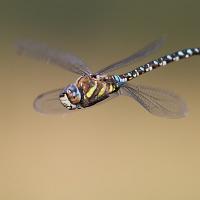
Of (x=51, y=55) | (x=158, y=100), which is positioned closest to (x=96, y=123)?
(x=158, y=100)

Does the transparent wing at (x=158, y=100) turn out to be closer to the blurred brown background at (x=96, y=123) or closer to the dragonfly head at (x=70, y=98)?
the dragonfly head at (x=70, y=98)

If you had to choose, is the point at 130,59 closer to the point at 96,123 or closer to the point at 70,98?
the point at 70,98

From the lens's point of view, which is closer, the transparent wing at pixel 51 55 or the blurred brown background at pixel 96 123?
the transparent wing at pixel 51 55

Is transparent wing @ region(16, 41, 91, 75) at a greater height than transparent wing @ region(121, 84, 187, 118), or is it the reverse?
transparent wing @ region(16, 41, 91, 75)

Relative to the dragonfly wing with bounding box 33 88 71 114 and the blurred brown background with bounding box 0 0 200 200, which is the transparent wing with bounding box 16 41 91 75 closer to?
the dragonfly wing with bounding box 33 88 71 114

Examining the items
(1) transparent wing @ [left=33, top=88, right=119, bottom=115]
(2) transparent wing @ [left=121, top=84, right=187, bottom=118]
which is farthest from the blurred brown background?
(1) transparent wing @ [left=33, top=88, right=119, bottom=115]

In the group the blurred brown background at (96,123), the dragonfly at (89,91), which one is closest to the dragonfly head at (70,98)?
the dragonfly at (89,91)

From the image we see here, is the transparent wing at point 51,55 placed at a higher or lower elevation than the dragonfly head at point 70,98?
higher

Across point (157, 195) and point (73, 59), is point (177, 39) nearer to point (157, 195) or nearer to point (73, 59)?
point (157, 195)
